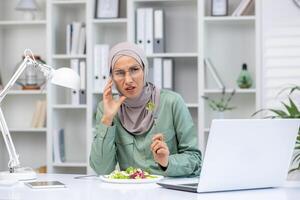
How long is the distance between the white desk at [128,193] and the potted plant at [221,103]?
2100 millimetres

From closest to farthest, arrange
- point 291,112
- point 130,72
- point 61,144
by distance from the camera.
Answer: point 130,72 < point 291,112 < point 61,144

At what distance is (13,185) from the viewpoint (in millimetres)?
2289

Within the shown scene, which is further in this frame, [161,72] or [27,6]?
[27,6]

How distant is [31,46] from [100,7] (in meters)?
0.74

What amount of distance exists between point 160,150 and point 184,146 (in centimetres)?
36

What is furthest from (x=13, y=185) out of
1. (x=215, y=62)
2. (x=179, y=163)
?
(x=215, y=62)

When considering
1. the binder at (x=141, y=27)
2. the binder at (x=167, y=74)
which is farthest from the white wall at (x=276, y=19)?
the binder at (x=141, y=27)

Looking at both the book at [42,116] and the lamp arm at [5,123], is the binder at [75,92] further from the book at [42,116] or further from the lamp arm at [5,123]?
the lamp arm at [5,123]

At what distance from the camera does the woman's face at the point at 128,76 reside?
276 centimetres

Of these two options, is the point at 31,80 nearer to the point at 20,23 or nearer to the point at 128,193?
the point at 20,23

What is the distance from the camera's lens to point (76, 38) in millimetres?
4562

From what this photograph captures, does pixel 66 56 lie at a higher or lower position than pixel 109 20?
lower

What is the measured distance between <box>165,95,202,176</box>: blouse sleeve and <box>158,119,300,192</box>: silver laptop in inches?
14.9

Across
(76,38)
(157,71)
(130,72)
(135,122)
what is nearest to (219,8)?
(157,71)
